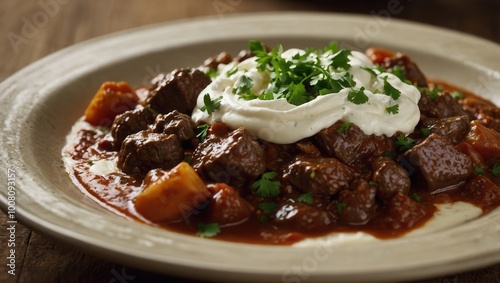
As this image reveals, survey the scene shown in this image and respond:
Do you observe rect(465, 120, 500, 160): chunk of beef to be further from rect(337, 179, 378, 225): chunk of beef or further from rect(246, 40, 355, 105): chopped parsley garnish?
rect(337, 179, 378, 225): chunk of beef

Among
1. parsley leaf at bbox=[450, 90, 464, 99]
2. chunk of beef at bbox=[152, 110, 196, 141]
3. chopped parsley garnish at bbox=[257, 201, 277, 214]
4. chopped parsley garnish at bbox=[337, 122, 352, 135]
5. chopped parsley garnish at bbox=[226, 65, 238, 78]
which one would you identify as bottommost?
parsley leaf at bbox=[450, 90, 464, 99]

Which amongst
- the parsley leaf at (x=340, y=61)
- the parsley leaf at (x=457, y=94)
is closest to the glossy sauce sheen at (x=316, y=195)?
the parsley leaf at (x=340, y=61)

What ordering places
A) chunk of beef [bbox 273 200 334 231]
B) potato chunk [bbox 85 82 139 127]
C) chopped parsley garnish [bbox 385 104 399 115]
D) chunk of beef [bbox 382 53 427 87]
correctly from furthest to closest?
chunk of beef [bbox 382 53 427 87], potato chunk [bbox 85 82 139 127], chopped parsley garnish [bbox 385 104 399 115], chunk of beef [bbox 273 200 334 231]

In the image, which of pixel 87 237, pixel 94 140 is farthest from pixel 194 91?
pixel 87 237

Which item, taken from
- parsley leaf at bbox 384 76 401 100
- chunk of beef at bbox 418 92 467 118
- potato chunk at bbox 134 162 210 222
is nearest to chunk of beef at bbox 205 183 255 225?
potato chunk at bbox 134 162 210 222

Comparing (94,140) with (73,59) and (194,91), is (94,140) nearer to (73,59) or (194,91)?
(194,91)

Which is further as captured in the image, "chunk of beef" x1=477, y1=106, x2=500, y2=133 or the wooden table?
the wooden table

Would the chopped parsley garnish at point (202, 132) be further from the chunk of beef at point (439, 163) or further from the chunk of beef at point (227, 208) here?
the chunk of beef at point (439, 163)
